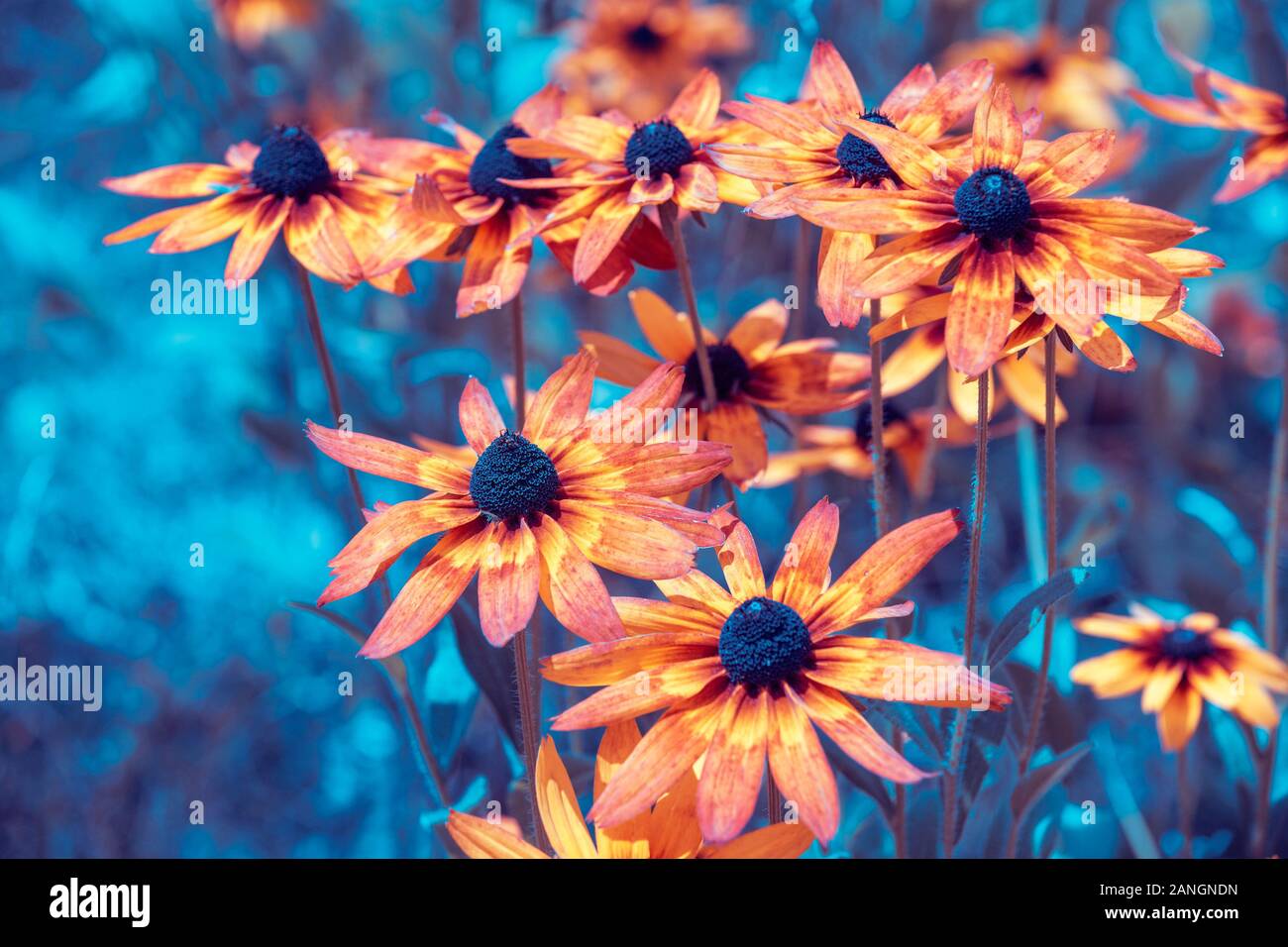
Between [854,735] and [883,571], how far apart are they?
3.3 inches

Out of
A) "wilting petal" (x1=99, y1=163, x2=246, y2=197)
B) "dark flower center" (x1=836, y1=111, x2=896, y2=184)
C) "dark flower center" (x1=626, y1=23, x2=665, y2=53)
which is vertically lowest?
"dark flower center" (x1=836, y1=111, x2=896, y2=184)

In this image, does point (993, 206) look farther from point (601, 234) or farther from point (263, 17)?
point (263, 17)

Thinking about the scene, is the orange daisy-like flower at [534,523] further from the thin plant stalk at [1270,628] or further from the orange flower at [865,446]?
the thin plant stalk at [1270,628]

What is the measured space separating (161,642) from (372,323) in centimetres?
34

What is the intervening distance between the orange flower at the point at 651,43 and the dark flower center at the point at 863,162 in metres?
0.88

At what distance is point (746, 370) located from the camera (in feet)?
2.14

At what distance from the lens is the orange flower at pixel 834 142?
0.48m

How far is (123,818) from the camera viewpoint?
93cm

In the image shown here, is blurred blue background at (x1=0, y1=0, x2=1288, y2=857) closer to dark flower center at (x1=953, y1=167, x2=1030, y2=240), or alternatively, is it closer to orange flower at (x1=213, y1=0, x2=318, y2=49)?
orange flower at (x1=213, y1=0, x2=318, y2=49)

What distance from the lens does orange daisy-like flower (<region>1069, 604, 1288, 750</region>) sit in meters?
0.69

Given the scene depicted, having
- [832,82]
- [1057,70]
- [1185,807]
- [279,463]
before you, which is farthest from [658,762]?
[1057,70]

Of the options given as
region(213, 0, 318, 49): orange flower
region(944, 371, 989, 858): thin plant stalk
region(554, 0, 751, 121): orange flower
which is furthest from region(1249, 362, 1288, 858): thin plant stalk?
region(213, 0, 318, 49): orange flower

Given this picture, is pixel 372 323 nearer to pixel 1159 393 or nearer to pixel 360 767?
pixel 360 767

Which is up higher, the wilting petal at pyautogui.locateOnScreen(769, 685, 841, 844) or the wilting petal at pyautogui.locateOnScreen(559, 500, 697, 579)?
the wilting petal at pyautogui.locateOnScreen(559, 500, 697, 579)
